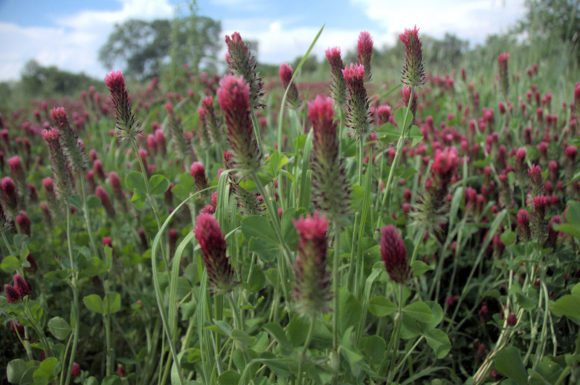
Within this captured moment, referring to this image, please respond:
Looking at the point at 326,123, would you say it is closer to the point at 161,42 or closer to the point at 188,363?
the point at 188,363

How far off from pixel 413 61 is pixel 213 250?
3.06ft

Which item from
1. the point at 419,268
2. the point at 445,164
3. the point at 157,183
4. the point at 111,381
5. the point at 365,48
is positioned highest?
the point at 365,48

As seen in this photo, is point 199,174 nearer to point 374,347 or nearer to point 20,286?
point 20,286

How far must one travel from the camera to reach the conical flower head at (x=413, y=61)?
1509 millimetres

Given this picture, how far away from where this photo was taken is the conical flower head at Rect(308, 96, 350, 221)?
1.00m

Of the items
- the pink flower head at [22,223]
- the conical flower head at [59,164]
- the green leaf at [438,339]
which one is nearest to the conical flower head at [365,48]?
the green leaf at [438,339]

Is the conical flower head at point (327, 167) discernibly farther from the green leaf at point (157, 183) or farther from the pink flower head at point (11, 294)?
the pink flower head at point (11, 294)

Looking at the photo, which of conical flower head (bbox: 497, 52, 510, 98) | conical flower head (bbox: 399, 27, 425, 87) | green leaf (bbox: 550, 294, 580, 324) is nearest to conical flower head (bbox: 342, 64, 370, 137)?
conical flower head (bbox: 399, 27, 425, 87)

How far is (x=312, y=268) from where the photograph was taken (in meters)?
0.92

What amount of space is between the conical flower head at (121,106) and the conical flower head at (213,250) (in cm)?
60

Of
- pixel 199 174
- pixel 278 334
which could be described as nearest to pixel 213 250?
pixel 278 334

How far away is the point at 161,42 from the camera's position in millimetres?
55281

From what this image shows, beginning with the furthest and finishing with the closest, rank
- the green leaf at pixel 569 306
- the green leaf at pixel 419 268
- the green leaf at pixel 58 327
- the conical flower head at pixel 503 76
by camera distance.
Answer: the conical flower head at pixel 503 76 → the green leaf at pixel 58 327 → the green leaf at pixel 419 268 → the green leaf at pixel 569 306

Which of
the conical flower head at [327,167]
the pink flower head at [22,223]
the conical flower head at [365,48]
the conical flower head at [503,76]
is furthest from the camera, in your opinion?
the conical flower head at [503,76]
